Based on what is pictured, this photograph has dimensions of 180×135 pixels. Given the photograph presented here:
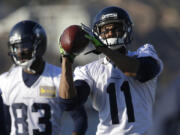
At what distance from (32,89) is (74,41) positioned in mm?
807

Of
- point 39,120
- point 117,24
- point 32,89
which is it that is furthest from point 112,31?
point 39,120

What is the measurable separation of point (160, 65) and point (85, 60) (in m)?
10.0

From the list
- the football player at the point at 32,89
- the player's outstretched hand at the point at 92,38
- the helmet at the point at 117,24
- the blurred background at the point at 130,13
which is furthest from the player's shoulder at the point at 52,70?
the blurred background at the point at 130,13

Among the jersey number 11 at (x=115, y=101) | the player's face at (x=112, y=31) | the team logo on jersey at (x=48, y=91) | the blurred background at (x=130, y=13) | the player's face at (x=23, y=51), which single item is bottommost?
the jersey number 11 at (x=115, y=101)

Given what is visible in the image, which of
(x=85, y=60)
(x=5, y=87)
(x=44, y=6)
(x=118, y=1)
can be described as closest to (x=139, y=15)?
(x=118, y=1)

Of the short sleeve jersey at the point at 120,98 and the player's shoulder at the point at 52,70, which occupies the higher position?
the player's shoulder at the point at 52,70

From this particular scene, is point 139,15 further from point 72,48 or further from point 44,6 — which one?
point 72,48

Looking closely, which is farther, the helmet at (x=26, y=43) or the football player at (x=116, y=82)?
the helmet at (x=26, y=43)

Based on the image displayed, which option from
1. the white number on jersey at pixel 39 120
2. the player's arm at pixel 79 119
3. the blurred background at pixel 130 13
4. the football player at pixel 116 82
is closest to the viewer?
the football player at pixel 116 82

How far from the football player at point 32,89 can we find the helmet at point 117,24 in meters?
0.62

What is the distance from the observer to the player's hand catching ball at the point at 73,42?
4.07 metres

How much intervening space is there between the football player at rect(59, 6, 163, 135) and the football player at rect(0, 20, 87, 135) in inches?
13.4

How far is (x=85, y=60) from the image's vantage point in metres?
14.3

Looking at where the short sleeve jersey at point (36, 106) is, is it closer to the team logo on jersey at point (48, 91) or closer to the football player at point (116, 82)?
the team logo on jersey at point (48, 91)
